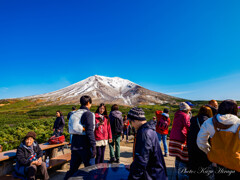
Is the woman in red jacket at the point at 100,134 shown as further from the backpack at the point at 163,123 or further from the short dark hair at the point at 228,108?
the short dark hair at the point at 228,108

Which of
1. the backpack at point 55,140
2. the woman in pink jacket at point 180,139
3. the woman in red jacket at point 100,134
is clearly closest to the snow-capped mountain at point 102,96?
the backpack at point 55,140

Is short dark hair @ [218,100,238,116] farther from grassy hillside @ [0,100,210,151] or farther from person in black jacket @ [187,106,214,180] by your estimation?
grassy hillside @ [0,100,210,151]

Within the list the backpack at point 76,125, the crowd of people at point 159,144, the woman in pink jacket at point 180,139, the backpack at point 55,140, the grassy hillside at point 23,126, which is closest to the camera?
the crowd of people at point 159,144

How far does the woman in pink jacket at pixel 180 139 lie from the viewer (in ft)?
10.2

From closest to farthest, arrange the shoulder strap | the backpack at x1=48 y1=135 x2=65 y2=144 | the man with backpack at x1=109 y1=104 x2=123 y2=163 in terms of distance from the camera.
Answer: the shoulder strap < the man with backpack at x1=109 y1=104 x2=123 y2=163 < the backpack at x1=48 y1=135 x2=65 y2=144

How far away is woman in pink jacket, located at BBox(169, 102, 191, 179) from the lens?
3117 millimetres

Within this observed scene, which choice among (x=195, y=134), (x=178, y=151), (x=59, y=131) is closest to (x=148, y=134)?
(x=195, y=134)

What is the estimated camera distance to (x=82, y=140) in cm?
283

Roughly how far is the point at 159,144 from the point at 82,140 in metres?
1.64

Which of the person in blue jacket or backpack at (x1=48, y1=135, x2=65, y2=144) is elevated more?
the person in blue jacket

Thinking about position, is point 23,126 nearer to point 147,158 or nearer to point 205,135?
point 147,158

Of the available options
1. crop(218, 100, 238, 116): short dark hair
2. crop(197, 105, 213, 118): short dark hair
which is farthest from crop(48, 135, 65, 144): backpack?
crop(218, 100, 238, 116): short dark hair

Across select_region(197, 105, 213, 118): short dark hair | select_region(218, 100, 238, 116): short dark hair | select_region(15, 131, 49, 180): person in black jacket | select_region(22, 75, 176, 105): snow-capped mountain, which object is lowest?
select_region(15, 131, 49, 180): person in black jacket

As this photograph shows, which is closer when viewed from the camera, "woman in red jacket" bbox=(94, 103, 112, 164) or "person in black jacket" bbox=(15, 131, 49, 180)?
"person in black jacket" bbox=(15, 131, 49, 180)
